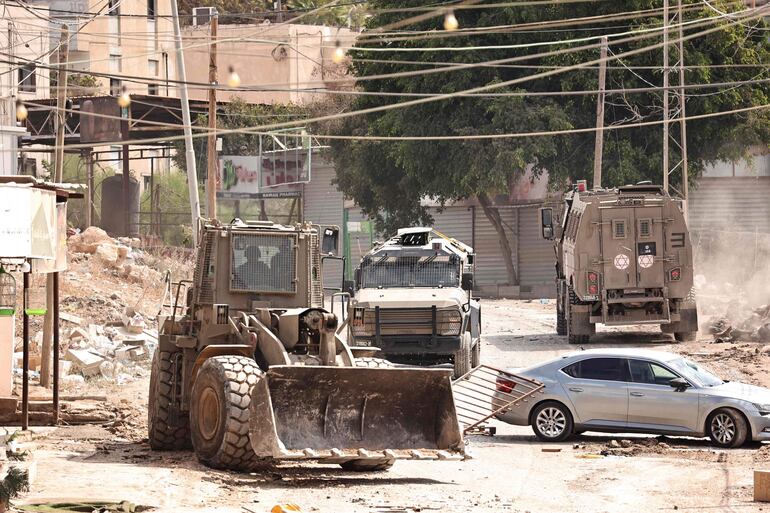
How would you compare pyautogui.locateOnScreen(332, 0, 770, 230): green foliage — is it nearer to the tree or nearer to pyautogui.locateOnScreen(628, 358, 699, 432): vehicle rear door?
the tree

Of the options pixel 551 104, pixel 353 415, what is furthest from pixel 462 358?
pixel 551 104

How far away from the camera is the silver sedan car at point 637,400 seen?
61.8 feet

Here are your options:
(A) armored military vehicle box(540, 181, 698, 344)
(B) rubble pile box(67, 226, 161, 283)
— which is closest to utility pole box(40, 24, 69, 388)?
(A) armored military vehicle box(540, 181, 698, 344)

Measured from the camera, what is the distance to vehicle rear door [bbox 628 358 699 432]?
62.4 feet

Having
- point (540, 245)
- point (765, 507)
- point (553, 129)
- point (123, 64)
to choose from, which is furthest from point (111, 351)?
point (123, 64)

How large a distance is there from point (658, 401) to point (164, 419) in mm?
6999

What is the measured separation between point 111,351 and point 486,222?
34000 mm

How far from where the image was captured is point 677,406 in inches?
752

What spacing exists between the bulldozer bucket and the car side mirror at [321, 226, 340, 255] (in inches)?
81.0

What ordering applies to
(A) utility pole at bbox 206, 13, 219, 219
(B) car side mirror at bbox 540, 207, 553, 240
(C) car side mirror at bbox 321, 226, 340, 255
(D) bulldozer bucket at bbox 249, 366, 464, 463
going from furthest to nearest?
1. (B) car side mirror at bbox 540, 207, 553, 240
2. (A) utility pole at bbox 206, 13, 219, 219
3. (C) car side mirror at bbox 321, 226, 340, 255
4. (D) bulldozer bucket at bbox 249, 366, 464, 463

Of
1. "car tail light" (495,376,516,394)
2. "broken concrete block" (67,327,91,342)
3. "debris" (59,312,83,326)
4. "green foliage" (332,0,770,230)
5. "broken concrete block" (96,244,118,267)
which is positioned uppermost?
"green foliage" (332,0,770,230)

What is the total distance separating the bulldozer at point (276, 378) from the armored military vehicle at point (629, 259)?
15554 mm

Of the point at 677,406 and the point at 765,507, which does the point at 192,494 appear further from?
the point at 677,406

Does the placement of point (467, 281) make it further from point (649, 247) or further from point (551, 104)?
point (551, 104)
